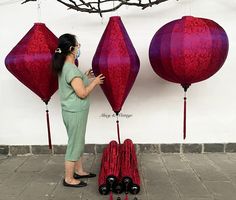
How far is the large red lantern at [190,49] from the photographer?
1960 mm

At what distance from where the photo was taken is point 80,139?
7.64 ft

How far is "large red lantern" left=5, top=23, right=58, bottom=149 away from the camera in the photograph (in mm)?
A: 2250

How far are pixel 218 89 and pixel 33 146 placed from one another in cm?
209

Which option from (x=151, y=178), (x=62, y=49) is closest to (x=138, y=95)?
(x=151, y=178)

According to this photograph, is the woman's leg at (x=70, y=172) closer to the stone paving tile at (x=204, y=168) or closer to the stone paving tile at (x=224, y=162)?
the stone paving tile at (x=204, y=168)

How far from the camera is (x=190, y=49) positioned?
76.9 inches

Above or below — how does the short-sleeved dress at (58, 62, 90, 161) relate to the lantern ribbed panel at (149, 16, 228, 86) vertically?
below

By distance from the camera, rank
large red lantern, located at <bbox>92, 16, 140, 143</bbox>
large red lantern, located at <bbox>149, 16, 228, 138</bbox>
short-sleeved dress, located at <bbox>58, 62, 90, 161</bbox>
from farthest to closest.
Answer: short-sleeved dress, located at <bbox>58, 62, 90, 161</bbox>, large red lantern, located at <bbox>92, 16, 140, 143</bbox>, large red lantern, located at <bbox>149, 16, 228, 138</bbox>

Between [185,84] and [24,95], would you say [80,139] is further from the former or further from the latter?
[24,95]

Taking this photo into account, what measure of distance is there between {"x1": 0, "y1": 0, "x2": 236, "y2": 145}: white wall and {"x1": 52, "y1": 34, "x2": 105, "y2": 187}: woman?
83cm

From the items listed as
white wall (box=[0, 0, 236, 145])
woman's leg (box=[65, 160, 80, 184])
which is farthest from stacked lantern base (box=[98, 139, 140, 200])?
white wall (box=[0, 0, 236, 145])

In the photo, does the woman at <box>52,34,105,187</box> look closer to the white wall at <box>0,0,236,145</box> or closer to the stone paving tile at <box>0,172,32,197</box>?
the stone paving tile at <box>0,172,32,197</box>

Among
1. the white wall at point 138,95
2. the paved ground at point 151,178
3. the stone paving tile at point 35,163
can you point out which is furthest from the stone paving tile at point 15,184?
the white wall at point 138,95

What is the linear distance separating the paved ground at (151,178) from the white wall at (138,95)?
0.24m
